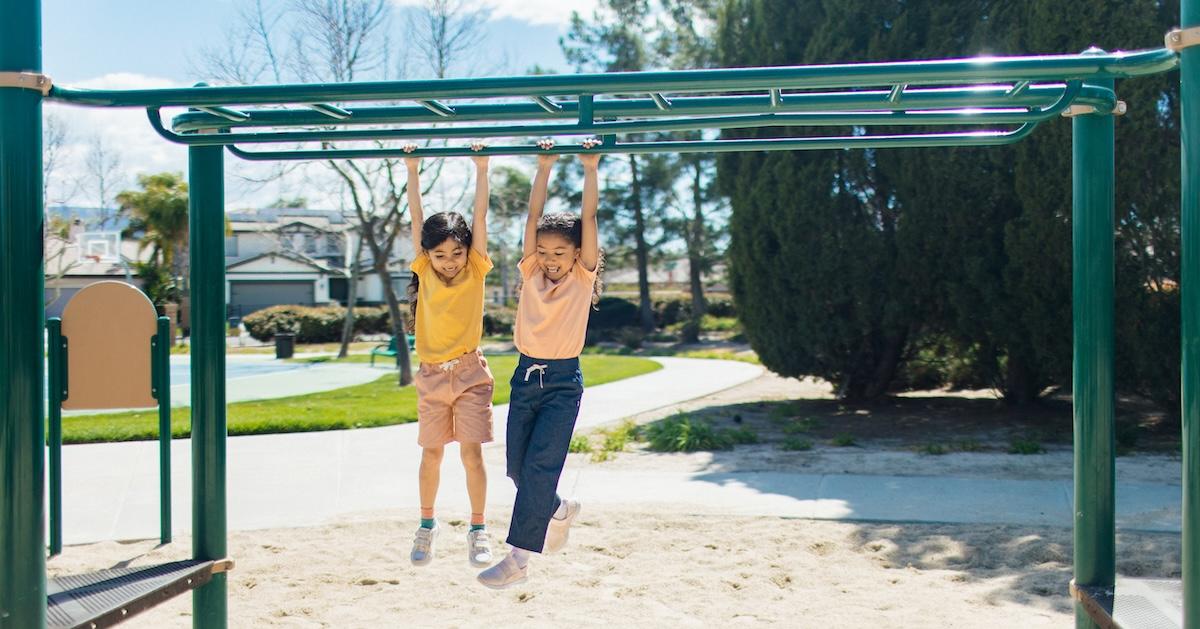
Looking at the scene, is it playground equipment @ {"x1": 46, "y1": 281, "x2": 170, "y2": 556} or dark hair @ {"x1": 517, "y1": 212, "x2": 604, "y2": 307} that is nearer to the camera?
dark hair @ {"x1": 517, "y1": 212, "x2": 604, "y2": 307}

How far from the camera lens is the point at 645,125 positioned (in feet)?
11.1

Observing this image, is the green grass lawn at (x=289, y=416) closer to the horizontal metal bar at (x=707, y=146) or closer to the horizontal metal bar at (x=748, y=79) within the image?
the horizontal metal bar at (x=707, y=146)

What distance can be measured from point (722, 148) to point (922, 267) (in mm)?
7795

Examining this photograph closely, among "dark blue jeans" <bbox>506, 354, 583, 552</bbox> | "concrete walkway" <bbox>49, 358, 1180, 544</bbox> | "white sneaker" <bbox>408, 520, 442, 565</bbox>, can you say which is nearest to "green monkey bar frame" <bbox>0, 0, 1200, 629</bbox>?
"white sneaker" <bbox>408, 520, 442, 565</bbox>

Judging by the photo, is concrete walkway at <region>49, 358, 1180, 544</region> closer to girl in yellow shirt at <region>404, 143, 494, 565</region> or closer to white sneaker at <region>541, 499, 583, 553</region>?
girl in yellow shirt at <region>404, 143, 494, 565</region>

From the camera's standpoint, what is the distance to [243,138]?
11.8ft

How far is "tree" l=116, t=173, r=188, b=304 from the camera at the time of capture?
3719cm

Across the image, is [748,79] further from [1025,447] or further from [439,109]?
[1025,447]

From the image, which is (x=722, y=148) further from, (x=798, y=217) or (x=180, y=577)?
(x=798, y=217)

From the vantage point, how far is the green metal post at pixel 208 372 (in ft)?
12.2

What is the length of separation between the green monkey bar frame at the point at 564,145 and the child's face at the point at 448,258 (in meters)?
0.35

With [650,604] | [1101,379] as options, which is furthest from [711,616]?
[1101,379]

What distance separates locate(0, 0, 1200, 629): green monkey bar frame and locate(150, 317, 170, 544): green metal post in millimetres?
2041

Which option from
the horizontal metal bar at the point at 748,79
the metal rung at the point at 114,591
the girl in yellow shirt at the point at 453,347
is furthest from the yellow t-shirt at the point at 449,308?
the metal rung at the point at 114,591
